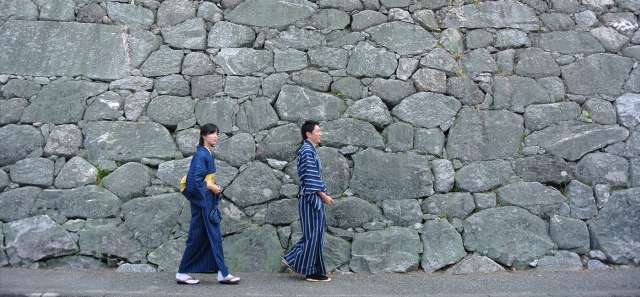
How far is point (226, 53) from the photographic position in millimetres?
6469

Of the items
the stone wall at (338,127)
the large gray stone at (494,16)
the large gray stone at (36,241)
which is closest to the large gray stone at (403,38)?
the stone wall at (338,127)

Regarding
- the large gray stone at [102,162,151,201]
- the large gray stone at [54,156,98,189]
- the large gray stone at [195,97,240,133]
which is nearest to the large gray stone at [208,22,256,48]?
the large gray stone at [195,97,240,133]

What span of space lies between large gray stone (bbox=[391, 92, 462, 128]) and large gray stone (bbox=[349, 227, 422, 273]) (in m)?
1.20

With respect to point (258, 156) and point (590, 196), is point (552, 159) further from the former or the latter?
point (258, 156)

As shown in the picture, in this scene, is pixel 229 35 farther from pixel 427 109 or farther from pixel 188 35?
pixel 427 109

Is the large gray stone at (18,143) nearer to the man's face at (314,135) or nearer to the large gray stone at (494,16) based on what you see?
the man's face at (314,135)

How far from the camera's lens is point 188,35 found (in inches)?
257

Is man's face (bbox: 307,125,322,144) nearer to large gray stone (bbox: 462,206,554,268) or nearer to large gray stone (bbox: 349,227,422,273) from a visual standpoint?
large gray stone (bbox: 349,227,422,273)

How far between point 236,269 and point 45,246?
6.28ft

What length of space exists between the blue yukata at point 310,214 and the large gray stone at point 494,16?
2532 millimetres

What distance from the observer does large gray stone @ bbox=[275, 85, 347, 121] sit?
6301mm

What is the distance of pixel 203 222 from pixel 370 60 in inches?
103

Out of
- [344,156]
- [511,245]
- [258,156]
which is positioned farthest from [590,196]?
[258,156]

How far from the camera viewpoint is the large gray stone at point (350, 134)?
20.4ft
